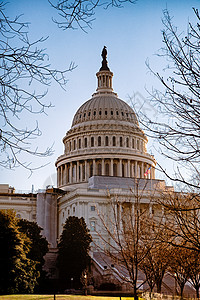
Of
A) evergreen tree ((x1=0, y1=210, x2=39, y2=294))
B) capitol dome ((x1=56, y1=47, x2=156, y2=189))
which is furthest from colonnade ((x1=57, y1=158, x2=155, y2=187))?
evergreen tree ((x1=0, y1=210, x2=39, y2=294))

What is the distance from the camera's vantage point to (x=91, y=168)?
12056cm

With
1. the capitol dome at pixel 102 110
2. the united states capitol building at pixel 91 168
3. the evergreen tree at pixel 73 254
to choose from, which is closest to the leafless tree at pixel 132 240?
the evergreen tree at pixel 73 254

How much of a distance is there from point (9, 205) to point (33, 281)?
218 ft

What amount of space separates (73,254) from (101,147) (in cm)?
5675

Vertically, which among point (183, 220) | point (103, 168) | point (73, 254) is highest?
point (103, 168)

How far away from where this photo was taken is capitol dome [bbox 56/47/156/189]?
119m

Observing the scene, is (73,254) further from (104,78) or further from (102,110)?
(104,78)

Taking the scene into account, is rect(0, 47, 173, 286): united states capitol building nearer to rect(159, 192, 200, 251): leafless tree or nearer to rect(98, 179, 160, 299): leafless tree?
rect(98, 179, 160, 299): leafless tree

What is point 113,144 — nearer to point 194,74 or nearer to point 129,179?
point 129,179

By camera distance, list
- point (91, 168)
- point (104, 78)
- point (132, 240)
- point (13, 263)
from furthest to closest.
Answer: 1. point (104, 78)
2. point (91, 168)
3. point (13, 263)
4. point (132, 240)

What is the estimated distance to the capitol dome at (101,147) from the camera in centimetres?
11938

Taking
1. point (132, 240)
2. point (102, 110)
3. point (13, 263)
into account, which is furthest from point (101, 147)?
point (132, 240)

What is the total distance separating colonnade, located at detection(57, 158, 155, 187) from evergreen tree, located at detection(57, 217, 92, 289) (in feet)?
155

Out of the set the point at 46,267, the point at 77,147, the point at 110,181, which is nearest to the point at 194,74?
the point at 46,267
